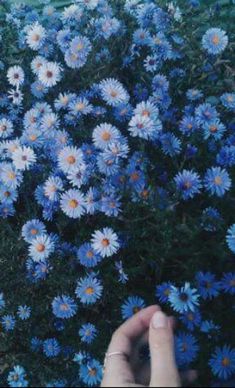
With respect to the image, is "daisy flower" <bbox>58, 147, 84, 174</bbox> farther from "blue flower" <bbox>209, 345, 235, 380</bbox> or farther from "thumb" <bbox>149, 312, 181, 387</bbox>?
"blue flower" <bbox>209, 345, 235, 380</bbox>

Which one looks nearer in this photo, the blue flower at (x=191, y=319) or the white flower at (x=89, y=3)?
the blue flower at (x=191, y=319)

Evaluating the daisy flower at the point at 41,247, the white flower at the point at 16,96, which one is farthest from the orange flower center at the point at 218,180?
the white flower at the point at 16,96

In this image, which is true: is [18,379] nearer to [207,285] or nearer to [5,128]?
[207,285]

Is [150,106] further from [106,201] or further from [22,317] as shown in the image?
[22,317]

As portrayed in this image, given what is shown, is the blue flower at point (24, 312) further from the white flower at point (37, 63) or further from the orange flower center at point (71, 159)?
the white flower at point (37, 63)

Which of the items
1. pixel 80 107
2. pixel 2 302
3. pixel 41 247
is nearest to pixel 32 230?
pixel 41 247

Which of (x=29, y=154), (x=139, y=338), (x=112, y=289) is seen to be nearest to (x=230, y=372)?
(x=139, y=338)
